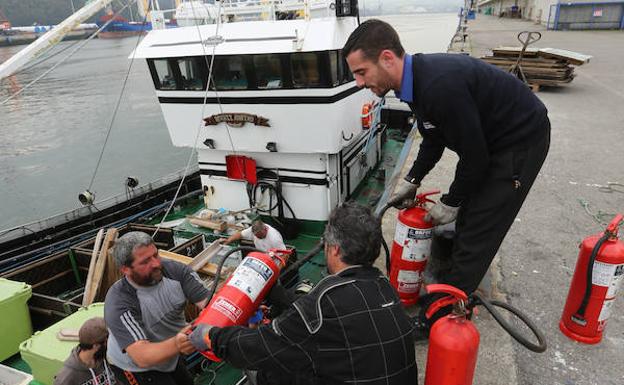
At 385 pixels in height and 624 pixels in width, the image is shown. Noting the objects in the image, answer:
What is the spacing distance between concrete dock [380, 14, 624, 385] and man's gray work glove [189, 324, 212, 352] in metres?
1.62

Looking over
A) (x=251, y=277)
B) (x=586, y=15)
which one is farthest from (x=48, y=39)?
(x=586, y=15)

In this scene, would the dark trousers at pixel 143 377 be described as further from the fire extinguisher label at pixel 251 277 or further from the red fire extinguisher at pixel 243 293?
the fire extinguisher label at pixel 251 277

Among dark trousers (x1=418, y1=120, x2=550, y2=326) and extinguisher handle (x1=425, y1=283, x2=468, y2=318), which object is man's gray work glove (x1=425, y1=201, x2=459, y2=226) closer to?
dark trousers (x1=418, y1=120, x2=550, y2=326)

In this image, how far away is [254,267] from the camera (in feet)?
8.96

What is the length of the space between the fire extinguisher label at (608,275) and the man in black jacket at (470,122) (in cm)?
77

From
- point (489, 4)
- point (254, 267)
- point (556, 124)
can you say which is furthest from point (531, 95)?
point (489, 4)

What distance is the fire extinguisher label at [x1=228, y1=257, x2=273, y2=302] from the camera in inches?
104

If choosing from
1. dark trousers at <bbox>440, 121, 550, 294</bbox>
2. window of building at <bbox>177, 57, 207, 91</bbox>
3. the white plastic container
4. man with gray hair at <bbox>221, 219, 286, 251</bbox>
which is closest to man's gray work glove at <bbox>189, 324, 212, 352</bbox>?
dark trousers at <bbox>440, 121, 550, 294</bbox>

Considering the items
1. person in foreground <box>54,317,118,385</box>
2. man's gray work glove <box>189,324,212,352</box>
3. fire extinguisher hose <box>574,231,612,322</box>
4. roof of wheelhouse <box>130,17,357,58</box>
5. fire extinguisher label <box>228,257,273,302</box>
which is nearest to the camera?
man's gray work glove <box>189,324,212,352</box>

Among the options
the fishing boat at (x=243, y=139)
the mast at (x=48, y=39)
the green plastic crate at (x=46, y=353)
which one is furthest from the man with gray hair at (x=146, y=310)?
A: the mast at (x=48, y=39)

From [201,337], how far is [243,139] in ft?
19.2

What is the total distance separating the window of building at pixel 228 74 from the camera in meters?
7.36

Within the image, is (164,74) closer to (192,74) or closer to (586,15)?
(192,74)

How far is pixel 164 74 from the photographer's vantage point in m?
8.00
